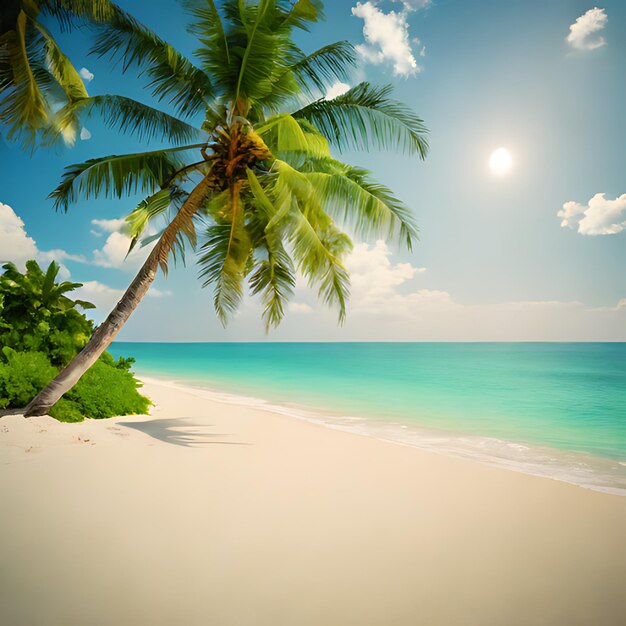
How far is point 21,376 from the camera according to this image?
22.8 feet

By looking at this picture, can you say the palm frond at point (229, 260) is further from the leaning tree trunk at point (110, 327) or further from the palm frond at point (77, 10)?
the palm frond at point (77, 10)

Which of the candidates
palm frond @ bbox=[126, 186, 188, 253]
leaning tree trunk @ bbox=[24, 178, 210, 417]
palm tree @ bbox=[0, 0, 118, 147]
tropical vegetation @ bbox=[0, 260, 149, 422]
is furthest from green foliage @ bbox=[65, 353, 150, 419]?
palm tree @ bbox=[0, 0, 118, 147]

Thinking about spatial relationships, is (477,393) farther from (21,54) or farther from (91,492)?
(21,54)

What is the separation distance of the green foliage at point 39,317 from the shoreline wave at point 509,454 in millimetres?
6179

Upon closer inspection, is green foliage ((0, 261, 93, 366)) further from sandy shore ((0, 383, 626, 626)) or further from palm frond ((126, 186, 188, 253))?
sandy shore ((0, 383, 626, 626))

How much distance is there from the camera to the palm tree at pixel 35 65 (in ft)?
19.4

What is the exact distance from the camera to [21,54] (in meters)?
5.86

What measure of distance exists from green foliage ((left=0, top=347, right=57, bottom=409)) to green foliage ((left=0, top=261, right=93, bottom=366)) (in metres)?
0.46

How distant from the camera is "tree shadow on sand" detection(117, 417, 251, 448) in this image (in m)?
5.83

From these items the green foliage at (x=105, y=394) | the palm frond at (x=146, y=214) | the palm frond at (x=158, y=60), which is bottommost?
the green foliage at (x=105, y=394)

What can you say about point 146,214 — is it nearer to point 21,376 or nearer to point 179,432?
point 21,376

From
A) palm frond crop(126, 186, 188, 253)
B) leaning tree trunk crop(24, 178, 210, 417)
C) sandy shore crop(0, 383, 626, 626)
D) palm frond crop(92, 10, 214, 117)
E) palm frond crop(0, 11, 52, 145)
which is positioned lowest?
sandy shore crop(0, 383, 626, 626)

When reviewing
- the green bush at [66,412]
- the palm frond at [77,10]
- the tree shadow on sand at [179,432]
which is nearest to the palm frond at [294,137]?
the palm frond at [77,10]

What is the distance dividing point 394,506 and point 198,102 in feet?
26.7
